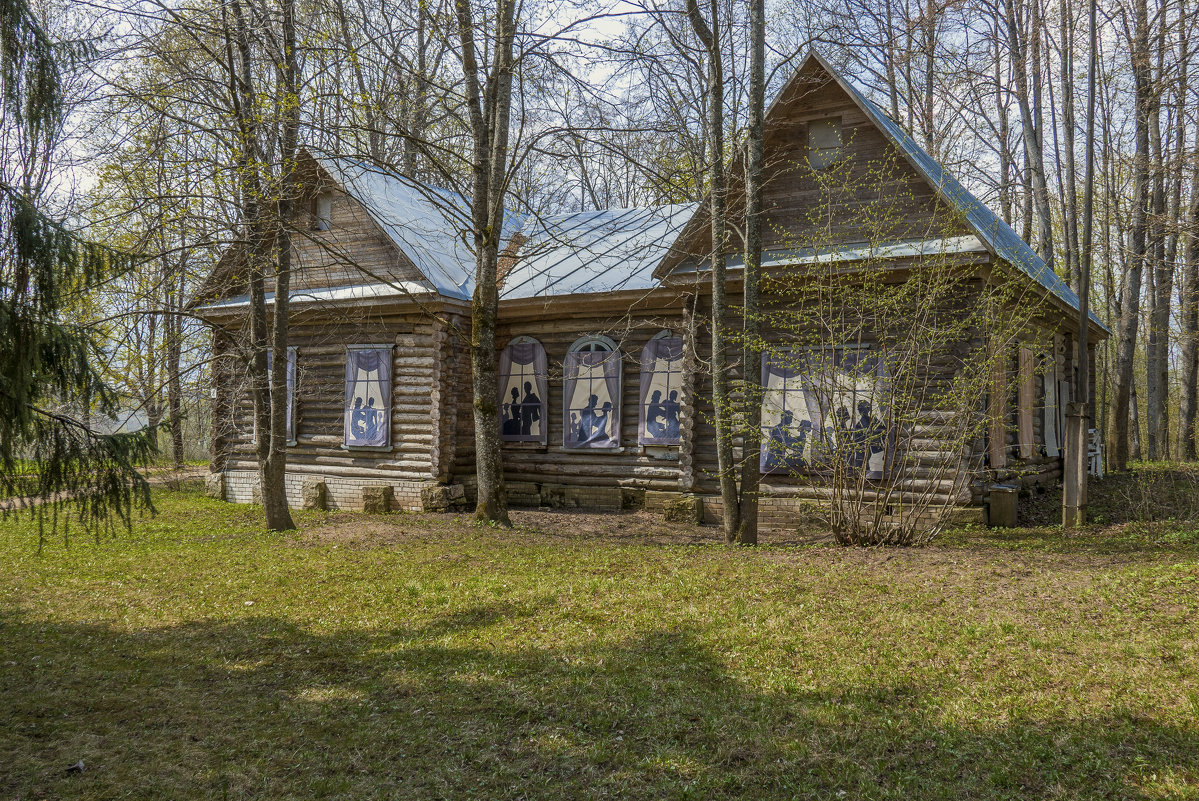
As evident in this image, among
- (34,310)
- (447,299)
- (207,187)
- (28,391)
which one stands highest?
(207,187)

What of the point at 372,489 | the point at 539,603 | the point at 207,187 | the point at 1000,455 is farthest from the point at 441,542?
the point at 1000,455

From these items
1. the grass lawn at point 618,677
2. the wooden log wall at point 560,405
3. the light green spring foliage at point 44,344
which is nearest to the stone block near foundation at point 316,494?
the wooden log wall at point 560,405

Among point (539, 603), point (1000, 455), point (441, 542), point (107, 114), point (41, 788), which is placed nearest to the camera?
point (41, 788)

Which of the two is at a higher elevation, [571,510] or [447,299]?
[447,299]

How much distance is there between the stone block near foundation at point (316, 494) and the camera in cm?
1529

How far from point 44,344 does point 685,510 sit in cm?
942

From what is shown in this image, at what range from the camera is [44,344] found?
518 centimetres

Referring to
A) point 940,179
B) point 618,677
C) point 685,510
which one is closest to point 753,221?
point 940,179

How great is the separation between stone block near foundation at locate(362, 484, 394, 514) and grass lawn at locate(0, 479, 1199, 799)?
5248mm

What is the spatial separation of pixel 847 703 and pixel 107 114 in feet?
33.6

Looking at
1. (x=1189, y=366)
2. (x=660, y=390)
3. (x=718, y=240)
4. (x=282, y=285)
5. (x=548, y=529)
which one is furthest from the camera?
(x=1189, y=366)

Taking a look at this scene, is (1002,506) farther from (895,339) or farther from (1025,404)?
(1025,404)

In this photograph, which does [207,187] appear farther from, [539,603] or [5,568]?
[539,603]

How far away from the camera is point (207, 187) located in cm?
1050
